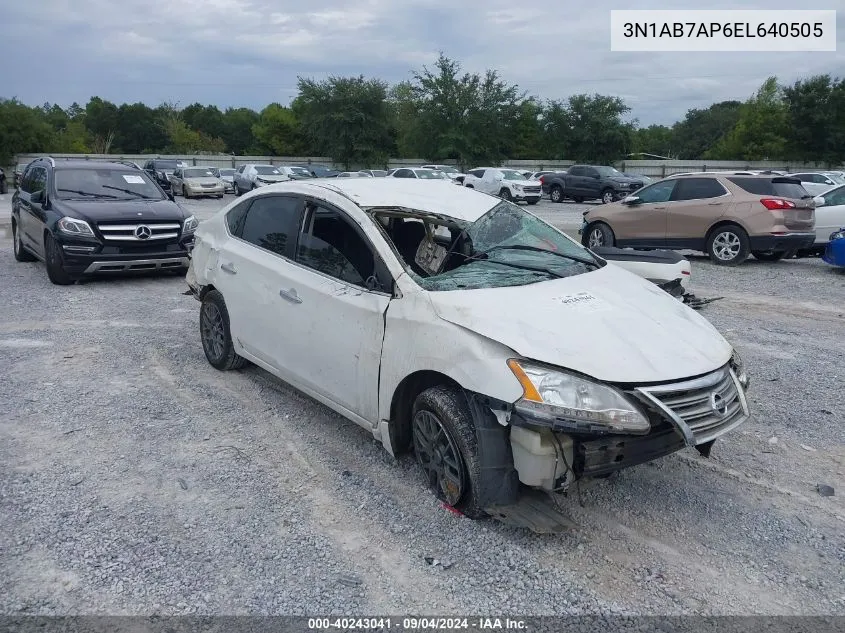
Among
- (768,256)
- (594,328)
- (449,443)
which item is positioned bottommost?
(449,443)

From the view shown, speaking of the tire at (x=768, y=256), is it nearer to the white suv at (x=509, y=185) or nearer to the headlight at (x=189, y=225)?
the headlight at (x=189, y=225)

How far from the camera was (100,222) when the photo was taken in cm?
984

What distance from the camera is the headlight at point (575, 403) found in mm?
3209

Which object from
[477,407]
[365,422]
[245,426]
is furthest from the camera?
[245,426]

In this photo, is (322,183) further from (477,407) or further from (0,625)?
(0,625)

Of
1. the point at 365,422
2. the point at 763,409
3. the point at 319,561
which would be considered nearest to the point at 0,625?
the point at 319,561

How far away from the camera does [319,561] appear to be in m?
3.40

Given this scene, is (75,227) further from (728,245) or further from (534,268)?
(728,245)

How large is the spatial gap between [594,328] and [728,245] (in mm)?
10014

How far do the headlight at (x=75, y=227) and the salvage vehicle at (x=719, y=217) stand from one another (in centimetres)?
912

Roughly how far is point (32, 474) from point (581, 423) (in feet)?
10.7

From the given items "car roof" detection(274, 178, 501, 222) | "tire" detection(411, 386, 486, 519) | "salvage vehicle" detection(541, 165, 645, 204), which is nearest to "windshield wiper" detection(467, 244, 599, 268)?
"car roof" detection(274, 178, 501, 222)

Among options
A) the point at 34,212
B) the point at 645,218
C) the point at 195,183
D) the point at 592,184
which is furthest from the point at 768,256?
the point at 195,183

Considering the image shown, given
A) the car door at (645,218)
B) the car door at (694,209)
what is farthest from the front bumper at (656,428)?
the car door at (645,218)
